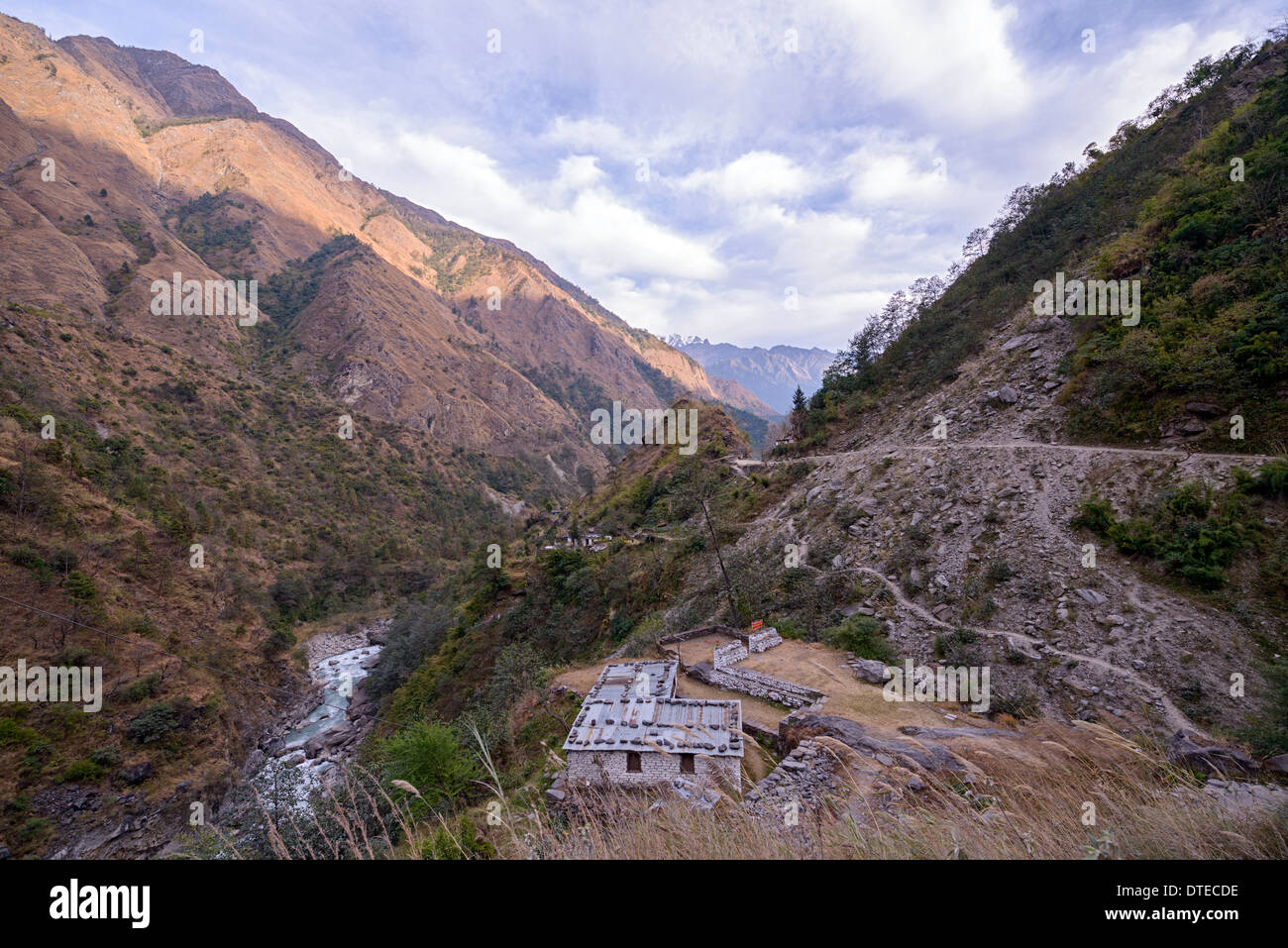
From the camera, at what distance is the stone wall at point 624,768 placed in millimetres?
8946

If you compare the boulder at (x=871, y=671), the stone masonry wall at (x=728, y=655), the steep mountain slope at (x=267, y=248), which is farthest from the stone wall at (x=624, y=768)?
the steep mountain slope at (x=267, y=248)

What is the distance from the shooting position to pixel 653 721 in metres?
9.60

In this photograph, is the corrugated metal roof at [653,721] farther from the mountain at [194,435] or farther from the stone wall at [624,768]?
the mountain at [194,435]

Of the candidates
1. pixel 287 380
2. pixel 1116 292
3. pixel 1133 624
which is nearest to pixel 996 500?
pixel 1133 624

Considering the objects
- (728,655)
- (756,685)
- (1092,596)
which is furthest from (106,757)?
(1092,596)

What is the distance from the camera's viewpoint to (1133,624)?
10312mm

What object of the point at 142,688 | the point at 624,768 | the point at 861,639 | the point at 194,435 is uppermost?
the point at 194,435

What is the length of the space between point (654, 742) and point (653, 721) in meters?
0.44

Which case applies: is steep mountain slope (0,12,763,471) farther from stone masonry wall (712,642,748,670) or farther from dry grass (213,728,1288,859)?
dry grass (213,728,1288,859)

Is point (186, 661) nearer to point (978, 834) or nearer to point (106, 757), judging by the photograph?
point (106, 757)

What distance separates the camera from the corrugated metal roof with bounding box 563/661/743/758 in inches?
349

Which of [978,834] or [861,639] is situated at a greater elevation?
[978,834]

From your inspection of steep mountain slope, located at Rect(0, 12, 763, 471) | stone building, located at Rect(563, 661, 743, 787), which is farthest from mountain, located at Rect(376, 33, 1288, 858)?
steep mountain slope, located at Rect(0, 12, 763, 471)

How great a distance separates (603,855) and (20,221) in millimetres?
91933
